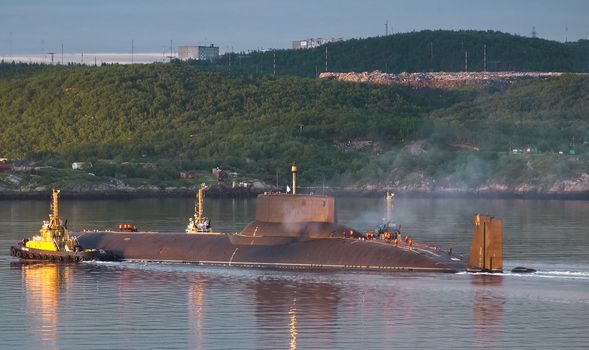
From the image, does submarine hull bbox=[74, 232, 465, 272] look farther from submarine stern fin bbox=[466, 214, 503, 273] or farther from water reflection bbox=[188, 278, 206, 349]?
water reflection bbox=[188, 278, 206, 349]

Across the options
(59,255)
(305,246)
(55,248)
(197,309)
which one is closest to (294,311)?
(197,309)

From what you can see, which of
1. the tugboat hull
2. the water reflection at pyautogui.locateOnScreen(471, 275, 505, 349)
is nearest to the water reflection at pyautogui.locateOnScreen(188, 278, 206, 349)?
the water reflection at pyautogui.locateOnScreen(471, 275, 505, 349)

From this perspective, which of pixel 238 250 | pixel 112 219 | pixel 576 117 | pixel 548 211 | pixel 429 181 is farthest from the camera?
pixel 576 117

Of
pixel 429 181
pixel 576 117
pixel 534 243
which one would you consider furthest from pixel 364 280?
pixel 576 117

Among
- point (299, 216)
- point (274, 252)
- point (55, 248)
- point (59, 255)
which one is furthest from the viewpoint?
point (55, 248)

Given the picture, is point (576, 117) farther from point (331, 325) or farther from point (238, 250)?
point (331, 325)

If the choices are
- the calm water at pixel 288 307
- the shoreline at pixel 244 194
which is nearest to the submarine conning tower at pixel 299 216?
the calm water at pixel 288 307

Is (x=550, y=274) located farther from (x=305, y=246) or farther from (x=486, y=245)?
(x=305, y=246)
